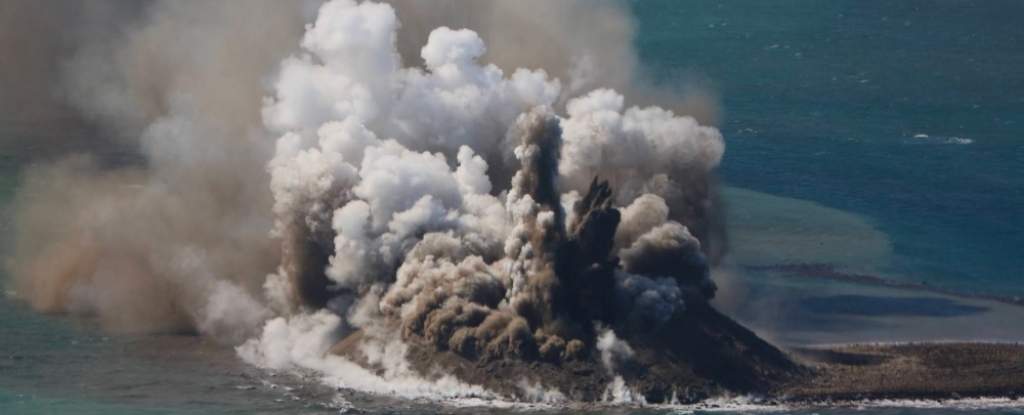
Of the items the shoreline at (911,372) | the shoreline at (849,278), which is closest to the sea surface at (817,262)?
the shoreline at (849,278)

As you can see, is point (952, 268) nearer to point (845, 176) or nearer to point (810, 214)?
point (810, 214)

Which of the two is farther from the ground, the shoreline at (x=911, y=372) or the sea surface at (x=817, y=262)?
the sea surface at (x=817, y=262)

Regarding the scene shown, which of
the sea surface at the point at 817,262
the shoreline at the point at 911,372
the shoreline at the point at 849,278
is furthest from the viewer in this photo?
the shoreline at the point at 849,278

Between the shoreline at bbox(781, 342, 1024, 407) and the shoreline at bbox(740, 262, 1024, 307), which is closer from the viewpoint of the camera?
the shoreline at bbox(781, 342, 1024, 407)

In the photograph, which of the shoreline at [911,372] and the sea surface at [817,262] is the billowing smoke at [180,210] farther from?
the shoreline at [911,372]

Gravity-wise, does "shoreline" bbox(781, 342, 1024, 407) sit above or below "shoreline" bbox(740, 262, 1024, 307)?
below

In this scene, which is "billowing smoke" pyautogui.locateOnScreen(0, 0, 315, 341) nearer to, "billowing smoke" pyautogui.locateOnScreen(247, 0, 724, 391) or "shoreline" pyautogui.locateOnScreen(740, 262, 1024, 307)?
"billowing smoke" pyautogui.locateOnScreen(247, 0, 724, 391)

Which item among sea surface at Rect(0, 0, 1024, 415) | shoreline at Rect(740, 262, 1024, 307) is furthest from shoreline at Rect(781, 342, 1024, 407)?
shoreline at Rect(740, 262, 1024, 307)

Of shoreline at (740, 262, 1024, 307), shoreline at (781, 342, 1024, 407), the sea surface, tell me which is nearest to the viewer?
shoreline at (781, 342, 1024, 407)

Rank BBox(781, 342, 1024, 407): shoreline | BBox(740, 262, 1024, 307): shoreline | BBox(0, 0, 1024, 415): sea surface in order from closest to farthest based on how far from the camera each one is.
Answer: BBox(781, 342, 1024, 407): shoreline
BBox(0, 0, 1024, 415): sea surface
BBox(740, 262, 1024, 307): shoreline

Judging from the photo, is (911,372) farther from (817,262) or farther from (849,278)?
(817,262)
